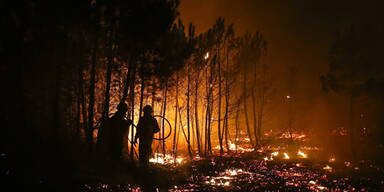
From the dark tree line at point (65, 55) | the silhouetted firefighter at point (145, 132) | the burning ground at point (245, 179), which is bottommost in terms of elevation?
the burning ground at point (245, 179)

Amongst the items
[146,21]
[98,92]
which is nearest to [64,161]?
[146,21]

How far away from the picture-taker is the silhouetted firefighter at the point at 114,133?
13062mm

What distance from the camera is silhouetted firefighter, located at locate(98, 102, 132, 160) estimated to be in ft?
42.9

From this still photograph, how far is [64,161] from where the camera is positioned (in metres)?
11.1

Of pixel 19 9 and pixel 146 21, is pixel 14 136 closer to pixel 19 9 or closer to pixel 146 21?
pixel 19 9

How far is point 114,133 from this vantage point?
1310 cm

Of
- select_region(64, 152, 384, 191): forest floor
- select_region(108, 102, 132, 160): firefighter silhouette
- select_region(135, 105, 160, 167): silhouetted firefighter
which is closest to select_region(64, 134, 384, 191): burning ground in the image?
select_region(64, 152, 384, 191): forest floor

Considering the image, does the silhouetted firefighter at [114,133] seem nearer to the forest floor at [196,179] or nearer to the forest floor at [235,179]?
the forest floor at [196,179]

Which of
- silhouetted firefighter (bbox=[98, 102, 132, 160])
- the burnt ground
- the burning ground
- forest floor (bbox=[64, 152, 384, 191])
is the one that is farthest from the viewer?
silhouetted firefighter (bbox=[98, 102, 132, 160])

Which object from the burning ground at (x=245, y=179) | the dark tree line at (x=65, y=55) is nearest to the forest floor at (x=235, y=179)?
the burning ground at (x=245, y=179)

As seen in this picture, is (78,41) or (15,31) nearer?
(15,31)

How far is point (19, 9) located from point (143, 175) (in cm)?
890

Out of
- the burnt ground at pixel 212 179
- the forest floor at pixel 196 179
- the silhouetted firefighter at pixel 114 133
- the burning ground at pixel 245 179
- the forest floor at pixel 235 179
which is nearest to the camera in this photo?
the forest floor at pixel 196 179

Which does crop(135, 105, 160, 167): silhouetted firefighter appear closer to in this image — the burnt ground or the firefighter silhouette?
the burnt ground
